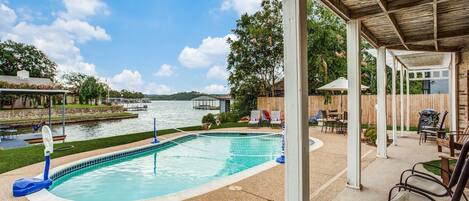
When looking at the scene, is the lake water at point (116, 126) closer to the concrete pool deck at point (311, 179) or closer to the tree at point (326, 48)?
the concrete pool deck at point (311, 179)

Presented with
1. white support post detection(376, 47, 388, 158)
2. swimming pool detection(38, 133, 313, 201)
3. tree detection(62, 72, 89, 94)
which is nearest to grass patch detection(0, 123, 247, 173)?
swimming pool detection(38, 133, 313, 201)

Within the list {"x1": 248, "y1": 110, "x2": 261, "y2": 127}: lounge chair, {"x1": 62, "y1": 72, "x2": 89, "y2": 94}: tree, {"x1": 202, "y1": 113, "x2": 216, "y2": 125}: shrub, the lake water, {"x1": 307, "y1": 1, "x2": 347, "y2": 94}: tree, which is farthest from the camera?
{"x1": 62, "y1": 72, "x2": 89, "y2": 94}: tree

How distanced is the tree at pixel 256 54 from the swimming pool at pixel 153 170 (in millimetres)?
7986

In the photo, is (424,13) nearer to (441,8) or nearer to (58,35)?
(441,8)

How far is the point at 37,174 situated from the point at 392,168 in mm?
7425

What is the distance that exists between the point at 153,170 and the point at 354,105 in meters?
5.42

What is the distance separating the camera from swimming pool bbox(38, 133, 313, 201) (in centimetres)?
543

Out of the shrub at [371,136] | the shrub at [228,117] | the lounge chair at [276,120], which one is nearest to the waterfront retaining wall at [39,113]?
the shrub at [228,117]

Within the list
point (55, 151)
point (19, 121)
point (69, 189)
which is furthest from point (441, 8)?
point (19, 121)

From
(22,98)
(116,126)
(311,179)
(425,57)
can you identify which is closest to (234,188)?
(311,179)

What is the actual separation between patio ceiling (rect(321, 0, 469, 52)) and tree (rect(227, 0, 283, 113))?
1123 cm

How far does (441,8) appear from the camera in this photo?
390cm

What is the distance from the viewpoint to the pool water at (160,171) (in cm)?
540

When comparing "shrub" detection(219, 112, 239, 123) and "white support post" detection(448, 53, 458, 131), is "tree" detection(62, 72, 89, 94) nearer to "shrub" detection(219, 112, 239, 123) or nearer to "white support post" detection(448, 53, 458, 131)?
"shrub" detection(219, 112, 239, 123)
